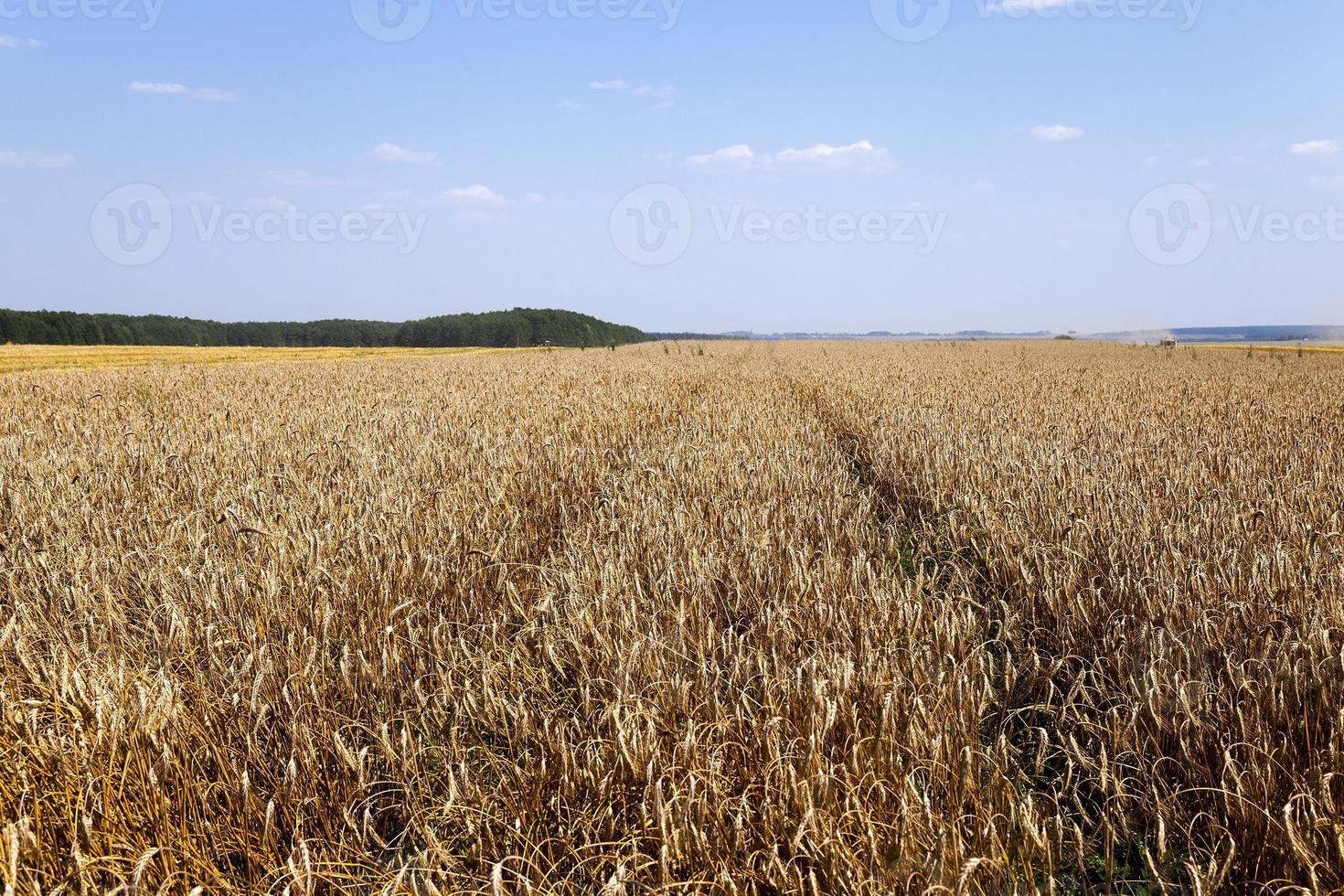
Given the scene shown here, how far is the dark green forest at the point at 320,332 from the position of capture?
79.4m

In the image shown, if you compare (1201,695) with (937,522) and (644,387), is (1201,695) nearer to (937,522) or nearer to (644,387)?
(937,522)

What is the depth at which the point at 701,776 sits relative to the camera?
1.90 meters

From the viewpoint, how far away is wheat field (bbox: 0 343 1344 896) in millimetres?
1859

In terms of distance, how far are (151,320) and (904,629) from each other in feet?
381

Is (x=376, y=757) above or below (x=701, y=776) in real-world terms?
below

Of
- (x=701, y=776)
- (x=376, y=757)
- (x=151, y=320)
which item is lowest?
(x=376, y=757)

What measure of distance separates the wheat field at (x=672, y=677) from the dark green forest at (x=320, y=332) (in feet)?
264

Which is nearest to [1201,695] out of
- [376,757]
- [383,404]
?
[376,757]

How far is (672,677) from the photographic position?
2.38 meters

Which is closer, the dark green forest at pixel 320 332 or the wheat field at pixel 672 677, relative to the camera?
the wheat field at pixel 672 677

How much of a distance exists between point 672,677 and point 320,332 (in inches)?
4482

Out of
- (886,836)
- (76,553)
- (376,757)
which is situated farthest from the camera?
(76,553)

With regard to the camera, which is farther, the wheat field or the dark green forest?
the dark green forest

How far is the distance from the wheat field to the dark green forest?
A: 80421 mm
